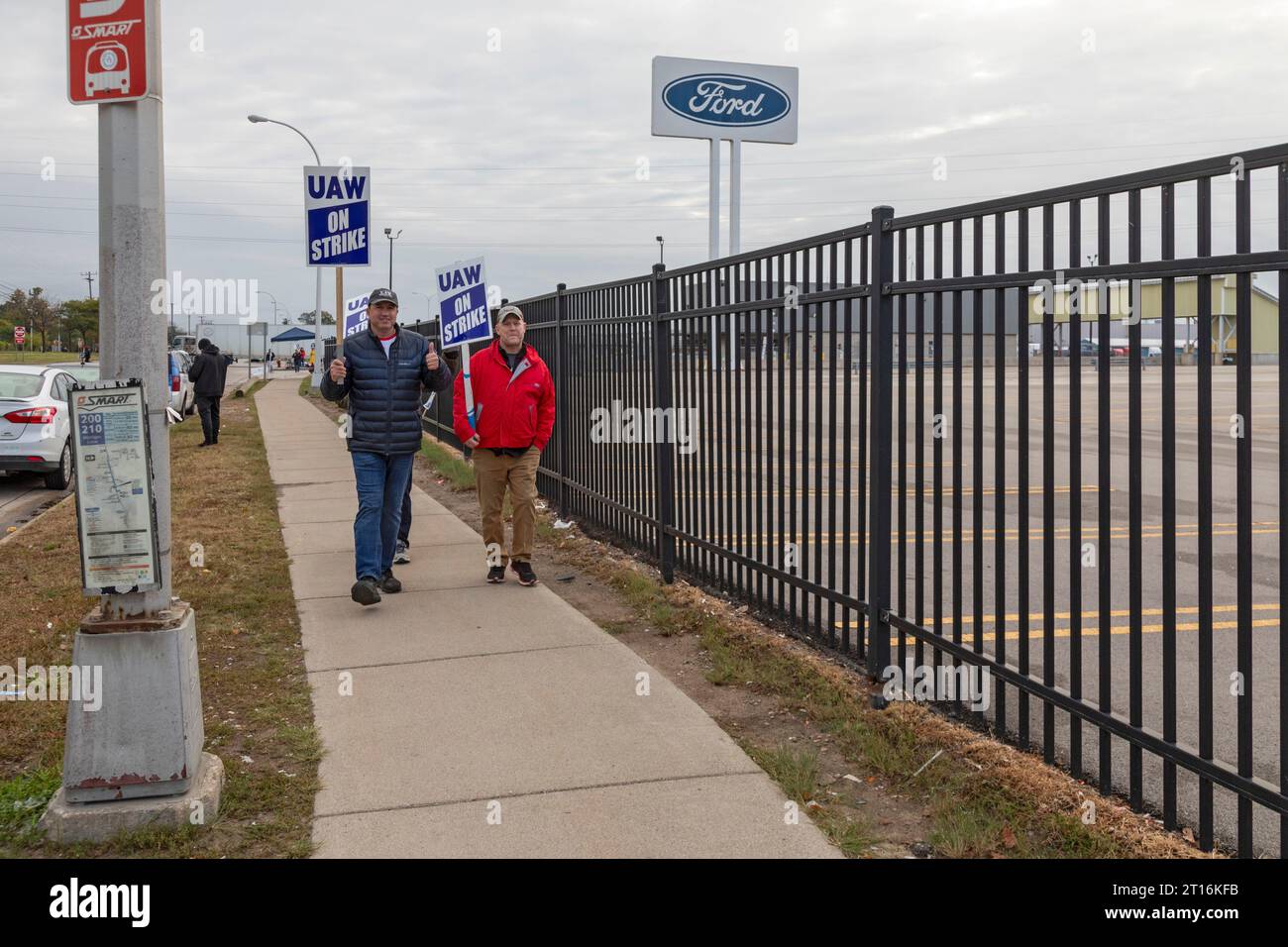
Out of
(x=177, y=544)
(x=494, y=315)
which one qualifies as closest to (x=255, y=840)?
(x=177, y=544)

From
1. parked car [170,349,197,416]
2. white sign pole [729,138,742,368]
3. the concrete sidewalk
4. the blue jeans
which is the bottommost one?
the concrete sidewalk

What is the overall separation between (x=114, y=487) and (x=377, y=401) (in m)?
3.46

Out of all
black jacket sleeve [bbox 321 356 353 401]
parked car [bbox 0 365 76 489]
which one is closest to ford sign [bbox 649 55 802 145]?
parked car [bbox 0 365 76 489]

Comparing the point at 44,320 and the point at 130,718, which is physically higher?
the point at 44,320

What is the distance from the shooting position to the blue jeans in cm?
740

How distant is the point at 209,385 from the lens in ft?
61.6

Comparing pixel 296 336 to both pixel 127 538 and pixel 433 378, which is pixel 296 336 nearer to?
pixel 433 378

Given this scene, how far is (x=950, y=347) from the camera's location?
5160mm

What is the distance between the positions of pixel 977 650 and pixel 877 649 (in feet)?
2.28

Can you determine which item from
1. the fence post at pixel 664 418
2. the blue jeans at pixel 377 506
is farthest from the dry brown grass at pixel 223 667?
the fence post at pixel 664 418

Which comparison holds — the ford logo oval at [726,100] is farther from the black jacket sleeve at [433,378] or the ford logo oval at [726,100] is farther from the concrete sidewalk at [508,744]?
the concrete sidewalk at [508,744]

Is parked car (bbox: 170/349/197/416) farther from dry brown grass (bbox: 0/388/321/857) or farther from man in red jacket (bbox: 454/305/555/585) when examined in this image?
man in red jacket (bbox: 454/305/555/585)

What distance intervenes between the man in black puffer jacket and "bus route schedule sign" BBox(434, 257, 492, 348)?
2.20 meters

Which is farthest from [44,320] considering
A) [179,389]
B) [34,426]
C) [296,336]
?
[34,426]
